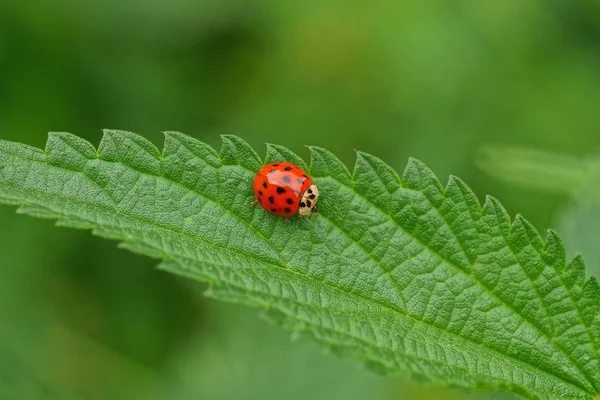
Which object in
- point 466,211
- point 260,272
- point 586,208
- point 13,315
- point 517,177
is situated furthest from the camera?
point 13,315

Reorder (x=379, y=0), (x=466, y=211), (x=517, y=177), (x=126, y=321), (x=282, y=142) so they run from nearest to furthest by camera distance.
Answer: (x=466, y=211) → (x=517, y=177) → (x=126, y=321) → (x=282, y=142) → (x=379, y=0)

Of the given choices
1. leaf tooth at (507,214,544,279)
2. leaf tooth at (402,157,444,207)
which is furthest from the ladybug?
leaf tooth at (507,214,544,279)

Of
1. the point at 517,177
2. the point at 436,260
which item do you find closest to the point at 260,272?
the point at 436,260

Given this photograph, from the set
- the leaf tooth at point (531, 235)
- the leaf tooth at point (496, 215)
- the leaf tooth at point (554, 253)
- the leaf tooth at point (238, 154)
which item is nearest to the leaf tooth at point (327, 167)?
the leaf tooth at point (238, 154)

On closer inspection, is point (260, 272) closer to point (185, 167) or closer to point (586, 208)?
point (185, 167)

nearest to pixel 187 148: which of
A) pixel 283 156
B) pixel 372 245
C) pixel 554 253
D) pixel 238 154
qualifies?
pixel 238 154

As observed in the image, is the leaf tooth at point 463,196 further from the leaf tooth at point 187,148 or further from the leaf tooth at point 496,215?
the leaf tooth at point 187,148

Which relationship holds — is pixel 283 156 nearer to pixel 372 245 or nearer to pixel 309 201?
pixel 309 201

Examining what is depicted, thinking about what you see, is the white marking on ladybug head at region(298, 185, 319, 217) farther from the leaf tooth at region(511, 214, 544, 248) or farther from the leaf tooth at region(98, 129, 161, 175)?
the leaf tooth at region(511, 214, 544, 248)
